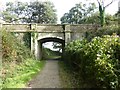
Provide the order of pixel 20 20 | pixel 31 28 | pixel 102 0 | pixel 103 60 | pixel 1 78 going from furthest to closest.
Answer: pixel 20 20 → pixel 102 0 → pixel 31 28 → pixel 1 78 → pixel 103 60

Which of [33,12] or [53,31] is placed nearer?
[53,31]

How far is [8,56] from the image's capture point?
13078 millimetres

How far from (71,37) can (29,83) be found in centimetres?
1471

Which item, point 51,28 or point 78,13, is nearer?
point 51,28

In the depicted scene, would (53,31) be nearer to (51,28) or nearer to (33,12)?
(51,28)

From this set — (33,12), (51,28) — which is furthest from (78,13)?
(51,28)

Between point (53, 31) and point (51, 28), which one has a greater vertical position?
point (51, 28)

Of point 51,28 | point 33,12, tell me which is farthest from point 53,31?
point 33,12

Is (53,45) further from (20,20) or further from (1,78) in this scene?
(1,78)

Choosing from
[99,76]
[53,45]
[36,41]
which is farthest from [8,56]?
[53,45]

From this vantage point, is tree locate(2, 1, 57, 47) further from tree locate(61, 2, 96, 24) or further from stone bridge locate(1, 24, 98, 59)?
stone bridge locate(1, 24, 98, 59)

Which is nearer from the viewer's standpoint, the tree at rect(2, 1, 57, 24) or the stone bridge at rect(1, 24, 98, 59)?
the stone bridge at rect(1, 24, 98, 59)

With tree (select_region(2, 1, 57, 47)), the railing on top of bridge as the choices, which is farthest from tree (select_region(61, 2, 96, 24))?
the railing on top of bridge

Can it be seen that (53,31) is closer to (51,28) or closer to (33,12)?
(51,28)
